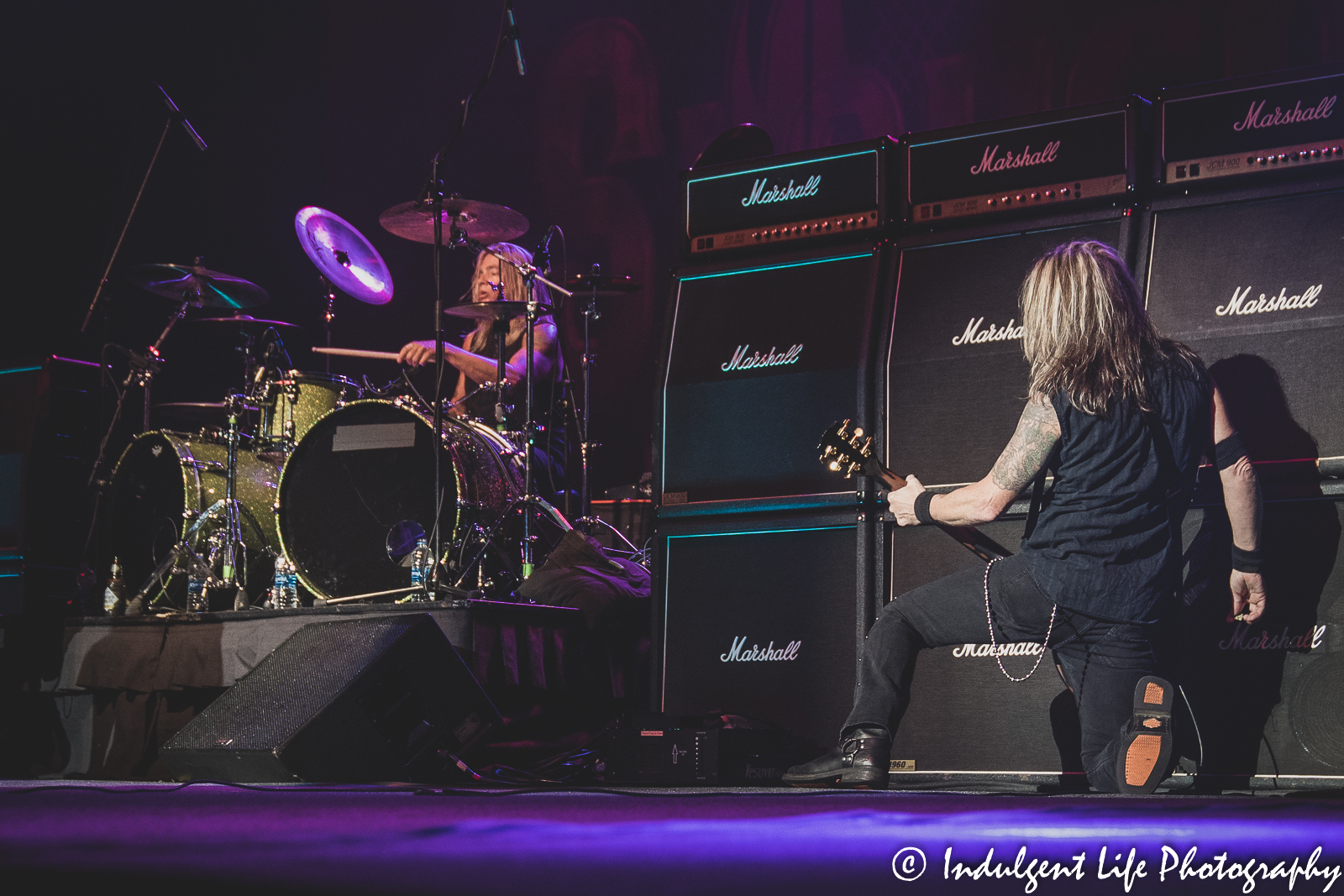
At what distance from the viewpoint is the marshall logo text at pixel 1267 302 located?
353 centimetres

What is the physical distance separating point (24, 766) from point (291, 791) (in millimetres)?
3975

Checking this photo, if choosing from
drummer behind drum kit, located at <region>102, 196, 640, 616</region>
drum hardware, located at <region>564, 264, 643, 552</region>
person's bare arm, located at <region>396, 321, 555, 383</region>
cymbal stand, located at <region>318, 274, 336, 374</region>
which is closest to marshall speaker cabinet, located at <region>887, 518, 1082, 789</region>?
drummer behind drum kit, located at <region>102, 196, 640, 616</region>

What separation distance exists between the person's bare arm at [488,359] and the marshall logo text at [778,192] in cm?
220

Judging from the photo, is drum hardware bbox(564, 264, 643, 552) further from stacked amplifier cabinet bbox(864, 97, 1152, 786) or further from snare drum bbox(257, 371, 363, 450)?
stacked amplifier cabinet bbox(864, 97, 1152, 786)

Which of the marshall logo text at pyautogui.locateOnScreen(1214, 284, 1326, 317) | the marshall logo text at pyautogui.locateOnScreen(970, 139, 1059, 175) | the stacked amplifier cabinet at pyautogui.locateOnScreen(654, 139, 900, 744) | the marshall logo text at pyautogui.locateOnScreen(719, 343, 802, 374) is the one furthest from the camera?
the marshall logo text at pyautogui.locateOnScreen(719, 343, 802, 374)

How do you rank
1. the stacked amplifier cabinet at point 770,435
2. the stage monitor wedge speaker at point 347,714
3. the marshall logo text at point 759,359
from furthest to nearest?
the marshall logo text at point 759,359 → the stacked amplifier cabinet at point 770,435 → the stage monitor wedge speaker at point 347,714

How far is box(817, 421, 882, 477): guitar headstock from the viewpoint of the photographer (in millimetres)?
3605

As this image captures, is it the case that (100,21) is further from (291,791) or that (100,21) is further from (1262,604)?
(1262,604)

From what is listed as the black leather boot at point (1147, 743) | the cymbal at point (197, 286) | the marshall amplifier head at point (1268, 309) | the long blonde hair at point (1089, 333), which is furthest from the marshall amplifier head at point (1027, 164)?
the cymbal at point (197, 286)

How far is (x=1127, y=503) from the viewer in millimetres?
2951

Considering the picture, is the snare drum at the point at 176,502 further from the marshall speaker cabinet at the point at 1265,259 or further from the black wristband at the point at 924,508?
the marshall speaker cabinet at the point at 1265,259

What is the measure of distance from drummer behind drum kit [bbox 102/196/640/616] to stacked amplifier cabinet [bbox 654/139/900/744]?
1.20m

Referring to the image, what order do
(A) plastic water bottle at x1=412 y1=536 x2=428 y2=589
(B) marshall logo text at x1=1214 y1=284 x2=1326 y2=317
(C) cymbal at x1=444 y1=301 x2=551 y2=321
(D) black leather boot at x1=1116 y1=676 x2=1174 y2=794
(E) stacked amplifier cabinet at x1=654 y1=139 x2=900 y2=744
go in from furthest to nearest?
(C) cymbal at x1=444 y1=301 x2=551 y2=321 → (A) plastic water bottle at x1=412 y1=536 x2=428 y2=589 → (E) stacked amplifier cabinet at x1=654 y1=139 x2=900 y2=744 → (B) marshall logo text at x1=1214 y1=284 x2=1326 y2=317 → (D) black leather boot at x1=1116 y1=676 x2=1174 y2=794

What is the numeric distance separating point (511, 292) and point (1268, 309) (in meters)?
4.14
